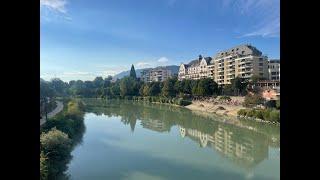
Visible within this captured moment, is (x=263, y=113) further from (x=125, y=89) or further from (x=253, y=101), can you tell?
(x=125, y=89)

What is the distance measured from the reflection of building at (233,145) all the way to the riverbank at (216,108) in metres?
5.49

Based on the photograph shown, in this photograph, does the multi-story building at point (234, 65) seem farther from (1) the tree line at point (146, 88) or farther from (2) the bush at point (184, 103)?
(2) the bush at point (184, 103)

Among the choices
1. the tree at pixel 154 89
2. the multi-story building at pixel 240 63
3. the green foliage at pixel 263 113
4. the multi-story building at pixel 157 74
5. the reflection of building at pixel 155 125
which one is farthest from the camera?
the multi-story building at pixel 157 74

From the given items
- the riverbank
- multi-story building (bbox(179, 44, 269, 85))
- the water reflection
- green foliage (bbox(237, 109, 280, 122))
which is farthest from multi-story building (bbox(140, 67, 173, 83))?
green foliage (bbox(237, 109, 280, 122))

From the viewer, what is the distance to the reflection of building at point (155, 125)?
15.0 m

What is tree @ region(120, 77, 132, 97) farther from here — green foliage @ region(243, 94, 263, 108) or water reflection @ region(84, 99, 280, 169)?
green foliage @ region(243, 94, 263, 108)

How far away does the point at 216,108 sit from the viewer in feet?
68.7

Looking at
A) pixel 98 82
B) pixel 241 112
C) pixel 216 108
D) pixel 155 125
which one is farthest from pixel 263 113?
pixel 98 82

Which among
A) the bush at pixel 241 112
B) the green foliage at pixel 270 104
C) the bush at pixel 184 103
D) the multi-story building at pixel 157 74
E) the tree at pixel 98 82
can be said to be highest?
the multi-story building at pixel 157 74

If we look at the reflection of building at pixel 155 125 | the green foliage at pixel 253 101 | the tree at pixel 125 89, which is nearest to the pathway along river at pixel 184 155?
the reflection of building at pixel 155 125

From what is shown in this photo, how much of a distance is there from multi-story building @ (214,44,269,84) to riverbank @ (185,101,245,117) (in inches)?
186

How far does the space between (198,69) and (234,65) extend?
26.2 ft
